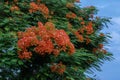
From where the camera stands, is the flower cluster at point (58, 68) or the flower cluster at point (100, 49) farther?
the flower cluster at point (100, 49)

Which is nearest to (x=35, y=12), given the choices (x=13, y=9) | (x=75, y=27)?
(x=13, y=9)

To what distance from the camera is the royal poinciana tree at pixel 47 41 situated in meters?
10.7

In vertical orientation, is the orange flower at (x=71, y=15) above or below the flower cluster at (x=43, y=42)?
above

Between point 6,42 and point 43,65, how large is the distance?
3.68 feet

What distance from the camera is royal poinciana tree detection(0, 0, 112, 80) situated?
1073 centimetres

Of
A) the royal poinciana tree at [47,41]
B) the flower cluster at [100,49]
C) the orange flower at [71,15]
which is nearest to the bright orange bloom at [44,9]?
the royal poinciana tree at [47,41]

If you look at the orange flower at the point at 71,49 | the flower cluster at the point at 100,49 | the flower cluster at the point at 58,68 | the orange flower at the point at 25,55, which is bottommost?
the flower cluster at the point at 58,68

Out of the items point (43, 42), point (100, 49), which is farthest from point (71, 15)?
point (43, 42)

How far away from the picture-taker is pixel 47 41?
10672mm

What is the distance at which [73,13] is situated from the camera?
13.8m

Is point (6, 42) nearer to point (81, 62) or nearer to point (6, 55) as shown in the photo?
point (6, 55)

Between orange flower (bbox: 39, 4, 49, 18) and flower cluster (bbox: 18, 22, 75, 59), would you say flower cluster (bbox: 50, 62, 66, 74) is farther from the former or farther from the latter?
orange flower (bbox: 39, 4, 49, 18)

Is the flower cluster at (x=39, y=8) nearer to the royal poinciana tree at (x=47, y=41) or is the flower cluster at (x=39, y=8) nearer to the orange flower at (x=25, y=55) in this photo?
the royal poinciana tree at (x=47, y=41)

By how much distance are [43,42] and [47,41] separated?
0.10 meters
